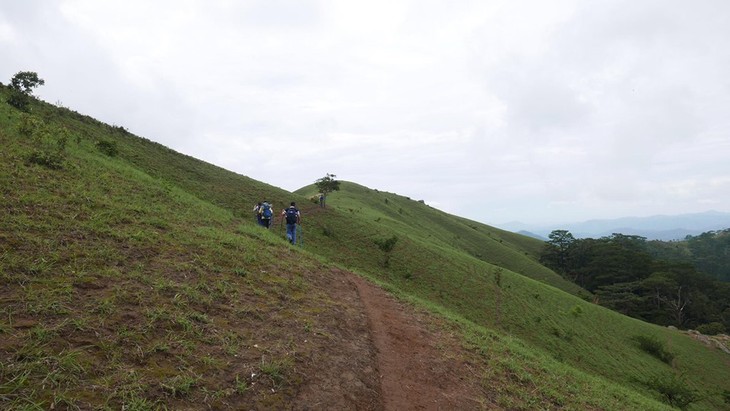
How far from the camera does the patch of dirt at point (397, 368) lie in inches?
274

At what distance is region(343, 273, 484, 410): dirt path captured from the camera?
765 cm

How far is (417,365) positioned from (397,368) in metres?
0.73

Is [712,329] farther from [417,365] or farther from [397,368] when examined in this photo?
[397,368]

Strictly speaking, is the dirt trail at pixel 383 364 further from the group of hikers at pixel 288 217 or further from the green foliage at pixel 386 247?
the green foliage at pixel 386 247

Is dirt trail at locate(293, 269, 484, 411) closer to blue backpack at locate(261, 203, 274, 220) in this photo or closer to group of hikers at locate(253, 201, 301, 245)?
group of hikers at locate(253, 201, 301, 245)

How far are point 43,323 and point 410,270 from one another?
20.6 meters

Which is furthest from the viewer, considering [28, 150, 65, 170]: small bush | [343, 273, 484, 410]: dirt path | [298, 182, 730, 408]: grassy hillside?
[298, 182, 730, 408]: grassy hillside

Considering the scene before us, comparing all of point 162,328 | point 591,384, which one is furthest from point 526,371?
point 162,328

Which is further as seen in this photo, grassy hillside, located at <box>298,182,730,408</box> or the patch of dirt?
grassy hillside, located at <box>298,182,730,408</box>

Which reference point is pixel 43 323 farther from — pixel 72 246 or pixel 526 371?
pixel 526 371

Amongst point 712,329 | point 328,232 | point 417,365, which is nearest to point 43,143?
point 328,232

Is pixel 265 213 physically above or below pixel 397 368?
above

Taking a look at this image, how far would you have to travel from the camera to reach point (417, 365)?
8.99 metres

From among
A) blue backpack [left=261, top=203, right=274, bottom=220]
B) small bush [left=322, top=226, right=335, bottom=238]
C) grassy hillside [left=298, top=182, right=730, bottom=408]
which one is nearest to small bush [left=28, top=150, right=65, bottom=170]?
blue backpack [left=261, top=203, right=274, bottom=220]
